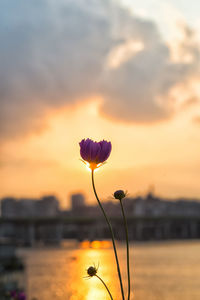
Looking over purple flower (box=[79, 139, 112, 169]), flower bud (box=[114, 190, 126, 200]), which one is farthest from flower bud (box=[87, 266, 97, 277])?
purple flower (box=[79, 139, 112, 169])

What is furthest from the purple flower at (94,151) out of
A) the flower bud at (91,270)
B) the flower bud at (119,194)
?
the flower bud at (91,270)

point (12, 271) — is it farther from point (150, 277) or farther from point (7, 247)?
point (150, 277)

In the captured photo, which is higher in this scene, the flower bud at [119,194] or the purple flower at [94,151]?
the purple flower at [94,151]

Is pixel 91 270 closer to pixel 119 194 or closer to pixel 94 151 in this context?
pixel 119 194

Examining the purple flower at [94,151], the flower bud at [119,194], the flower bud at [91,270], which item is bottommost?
the flower bud at [91,270]

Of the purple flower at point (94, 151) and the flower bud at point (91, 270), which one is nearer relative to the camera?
the purple flower at point (94, 151)

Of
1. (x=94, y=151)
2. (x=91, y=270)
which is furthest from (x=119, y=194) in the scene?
(x=91, y=270)

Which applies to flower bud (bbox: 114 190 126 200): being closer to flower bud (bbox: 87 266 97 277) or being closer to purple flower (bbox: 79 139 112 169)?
purple flower (bbox: 79 139 112 169)

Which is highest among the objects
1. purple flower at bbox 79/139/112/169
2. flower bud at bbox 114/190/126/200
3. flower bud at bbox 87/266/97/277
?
purple flower at bbox 79/139/112/169

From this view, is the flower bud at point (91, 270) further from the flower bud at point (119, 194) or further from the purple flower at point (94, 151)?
the purple flower at point (94, 151)
